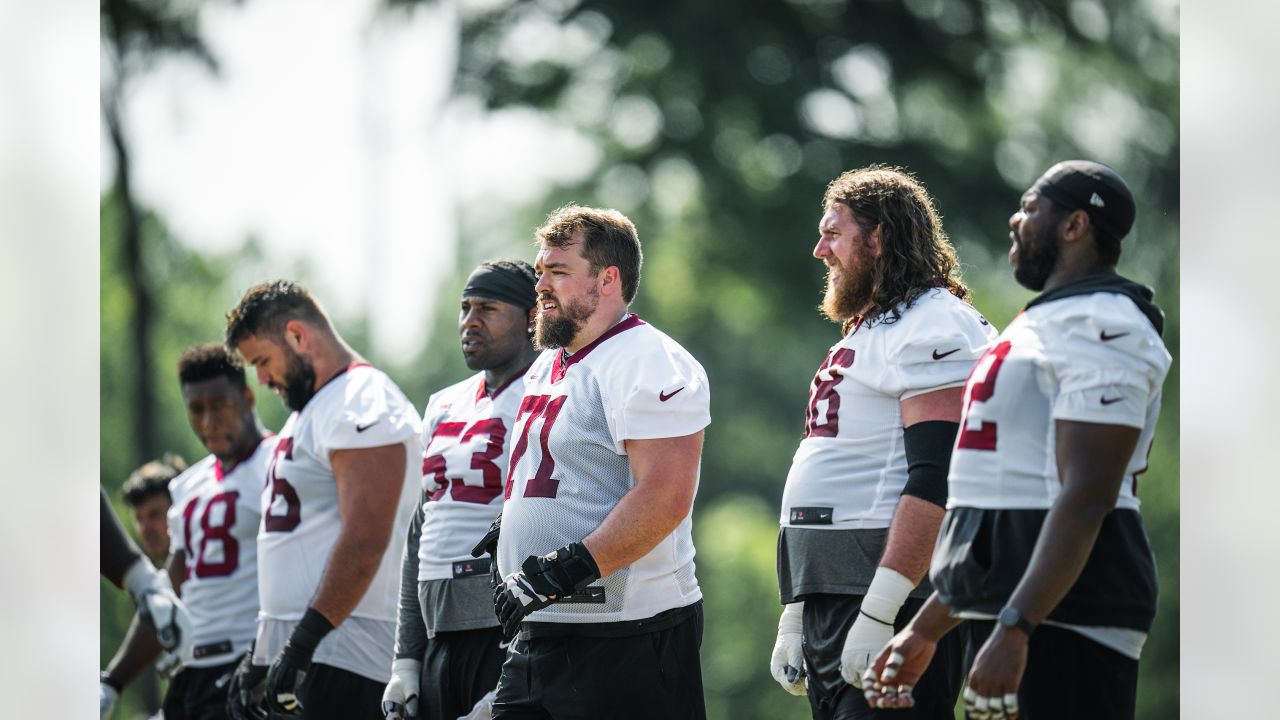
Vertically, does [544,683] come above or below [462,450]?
below

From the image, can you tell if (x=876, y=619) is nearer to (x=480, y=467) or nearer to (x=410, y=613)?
(x=480, y=467)

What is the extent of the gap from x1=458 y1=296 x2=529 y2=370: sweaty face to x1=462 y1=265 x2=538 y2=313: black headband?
2 centimetres

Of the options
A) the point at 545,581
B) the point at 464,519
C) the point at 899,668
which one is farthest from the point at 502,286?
the point at 899,668

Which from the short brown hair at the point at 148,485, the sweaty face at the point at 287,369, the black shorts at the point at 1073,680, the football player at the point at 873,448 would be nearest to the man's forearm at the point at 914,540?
the football player at the point at 873,448

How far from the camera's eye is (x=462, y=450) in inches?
176

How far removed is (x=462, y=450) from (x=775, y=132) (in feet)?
49.3

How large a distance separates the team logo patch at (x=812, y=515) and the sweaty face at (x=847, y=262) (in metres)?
0.51

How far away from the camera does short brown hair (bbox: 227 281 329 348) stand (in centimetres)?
518

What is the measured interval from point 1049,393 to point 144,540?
5610 mm

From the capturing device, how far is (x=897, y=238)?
3.80 m

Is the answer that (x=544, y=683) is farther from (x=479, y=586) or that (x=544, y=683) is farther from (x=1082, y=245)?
(x=1082, y=245)
